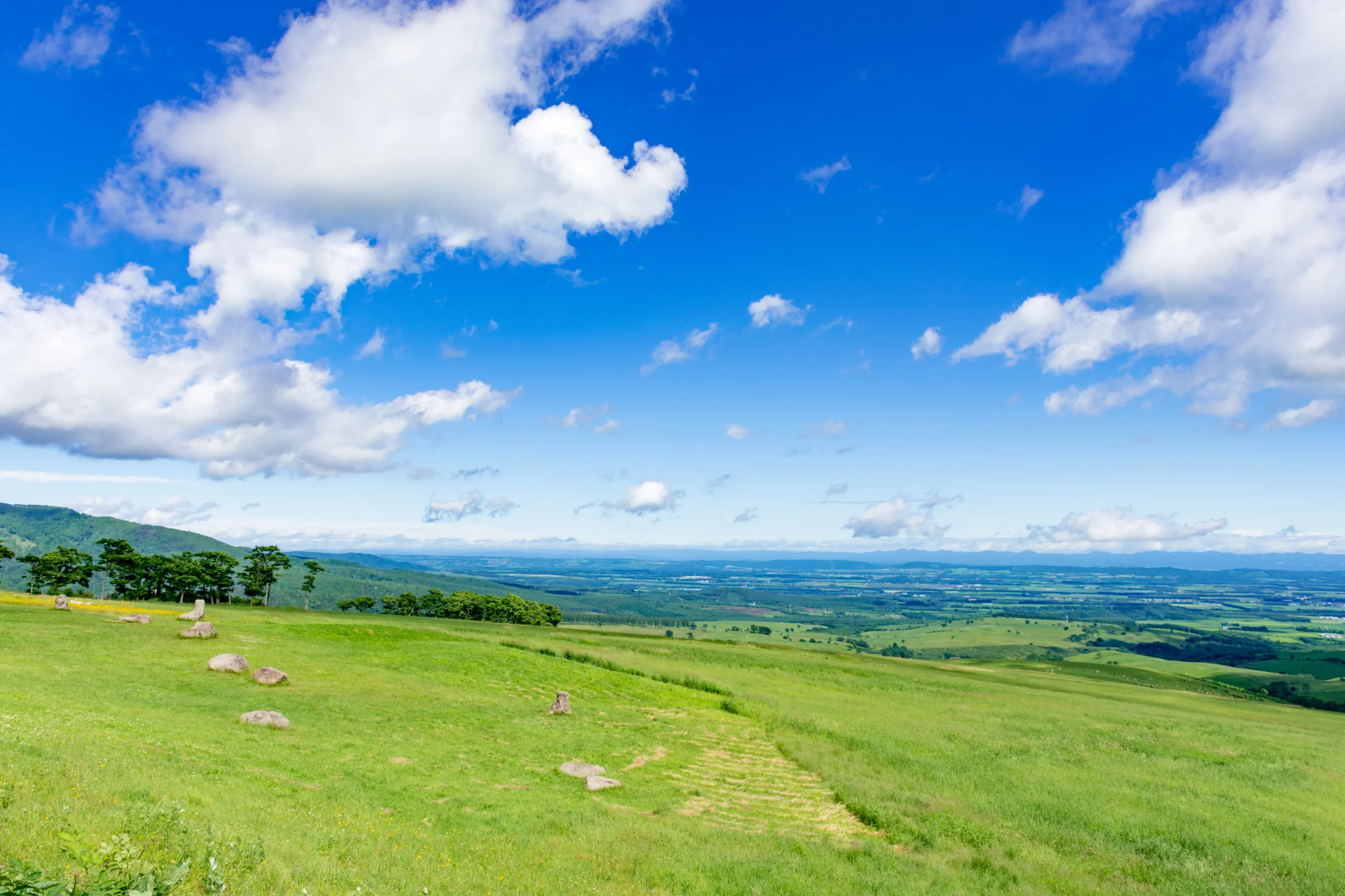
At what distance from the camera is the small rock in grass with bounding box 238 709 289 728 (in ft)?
101

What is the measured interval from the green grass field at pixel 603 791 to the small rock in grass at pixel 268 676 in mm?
1295

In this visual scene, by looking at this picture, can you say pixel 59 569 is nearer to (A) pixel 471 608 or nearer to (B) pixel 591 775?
(A) pixel 471 608

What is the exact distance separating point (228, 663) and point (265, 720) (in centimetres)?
1344

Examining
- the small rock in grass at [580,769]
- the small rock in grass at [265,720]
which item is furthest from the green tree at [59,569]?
the small rock in grass at [580,769]

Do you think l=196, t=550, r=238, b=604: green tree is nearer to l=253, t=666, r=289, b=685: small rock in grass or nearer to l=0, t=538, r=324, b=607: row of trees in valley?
l=0, t=538, r=324, b=607: row of trees in valley

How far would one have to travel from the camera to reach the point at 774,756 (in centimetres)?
3841

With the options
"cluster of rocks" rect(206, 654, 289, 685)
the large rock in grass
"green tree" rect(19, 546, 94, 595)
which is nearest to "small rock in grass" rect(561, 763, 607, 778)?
"cluster of rocks" rect(206, 654, 289, 685)

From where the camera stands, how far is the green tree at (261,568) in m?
121

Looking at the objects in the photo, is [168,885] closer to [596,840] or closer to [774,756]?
[596,840]

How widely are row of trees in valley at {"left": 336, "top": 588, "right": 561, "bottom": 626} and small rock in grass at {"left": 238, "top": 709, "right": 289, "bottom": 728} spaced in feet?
344

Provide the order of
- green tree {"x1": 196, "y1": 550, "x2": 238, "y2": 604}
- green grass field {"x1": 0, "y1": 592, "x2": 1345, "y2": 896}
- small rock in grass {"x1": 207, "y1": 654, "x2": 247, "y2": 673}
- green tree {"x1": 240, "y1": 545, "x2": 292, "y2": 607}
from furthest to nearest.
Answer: green tree {"x1": 240, "y1": 545, "x2": 292, "y2": 607} → green tree {"x1": 196, "y1": 550, "x2": 238, "y2": 604} → small rock in grass {"x1": 207, "y1": 654, "x2": 247, "y2": 673} → green grass field {"x1": 0, "y1": 592, "x2": 1345, "y2": 896}

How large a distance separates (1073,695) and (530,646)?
212 ft

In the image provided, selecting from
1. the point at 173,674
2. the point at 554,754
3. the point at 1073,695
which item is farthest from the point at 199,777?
the point at 1073,695

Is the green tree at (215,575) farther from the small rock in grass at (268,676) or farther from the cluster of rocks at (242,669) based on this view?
the small rock in grass at (268,676)
